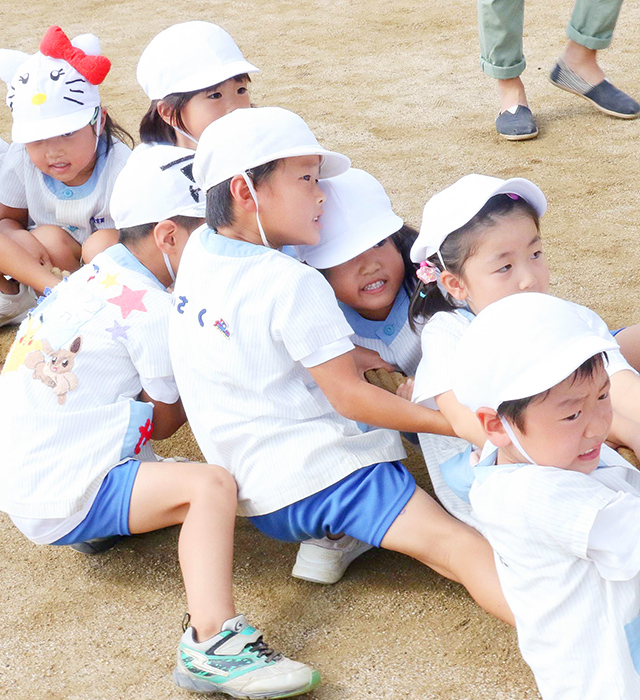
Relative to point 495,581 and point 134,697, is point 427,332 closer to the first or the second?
point 495,581

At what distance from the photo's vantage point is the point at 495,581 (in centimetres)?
135

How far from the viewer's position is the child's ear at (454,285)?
152 cm

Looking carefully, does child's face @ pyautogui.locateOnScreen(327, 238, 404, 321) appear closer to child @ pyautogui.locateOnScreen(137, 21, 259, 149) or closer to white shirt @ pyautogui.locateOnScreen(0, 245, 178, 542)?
white shirt @ pyautogui.locateOnScreen(0, 245, 178, 542)

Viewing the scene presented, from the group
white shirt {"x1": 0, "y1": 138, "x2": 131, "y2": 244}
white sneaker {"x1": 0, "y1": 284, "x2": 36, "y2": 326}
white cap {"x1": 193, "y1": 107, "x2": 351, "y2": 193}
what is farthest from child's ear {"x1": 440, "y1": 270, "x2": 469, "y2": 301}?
white sneaker {"x1": 0, "y1": 284, "x2": 36, "y2": 326}

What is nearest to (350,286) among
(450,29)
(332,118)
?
(332,118)

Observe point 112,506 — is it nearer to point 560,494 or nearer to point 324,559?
point 324,559

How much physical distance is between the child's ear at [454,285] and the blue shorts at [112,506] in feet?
1.86

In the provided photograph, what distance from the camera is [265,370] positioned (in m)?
1.45

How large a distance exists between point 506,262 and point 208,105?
915 mm

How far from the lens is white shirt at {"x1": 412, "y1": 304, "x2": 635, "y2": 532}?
1.45 m

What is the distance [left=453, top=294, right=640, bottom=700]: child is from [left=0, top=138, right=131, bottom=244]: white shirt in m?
1.46

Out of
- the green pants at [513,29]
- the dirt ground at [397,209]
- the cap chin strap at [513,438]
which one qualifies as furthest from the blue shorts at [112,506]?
the green pants at [513,29]

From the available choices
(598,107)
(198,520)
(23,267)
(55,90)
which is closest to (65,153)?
(55,90)

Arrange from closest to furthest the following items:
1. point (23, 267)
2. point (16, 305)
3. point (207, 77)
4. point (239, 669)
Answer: point (239, 669), point (207, 77), point (23, 267), point (16, 305)
